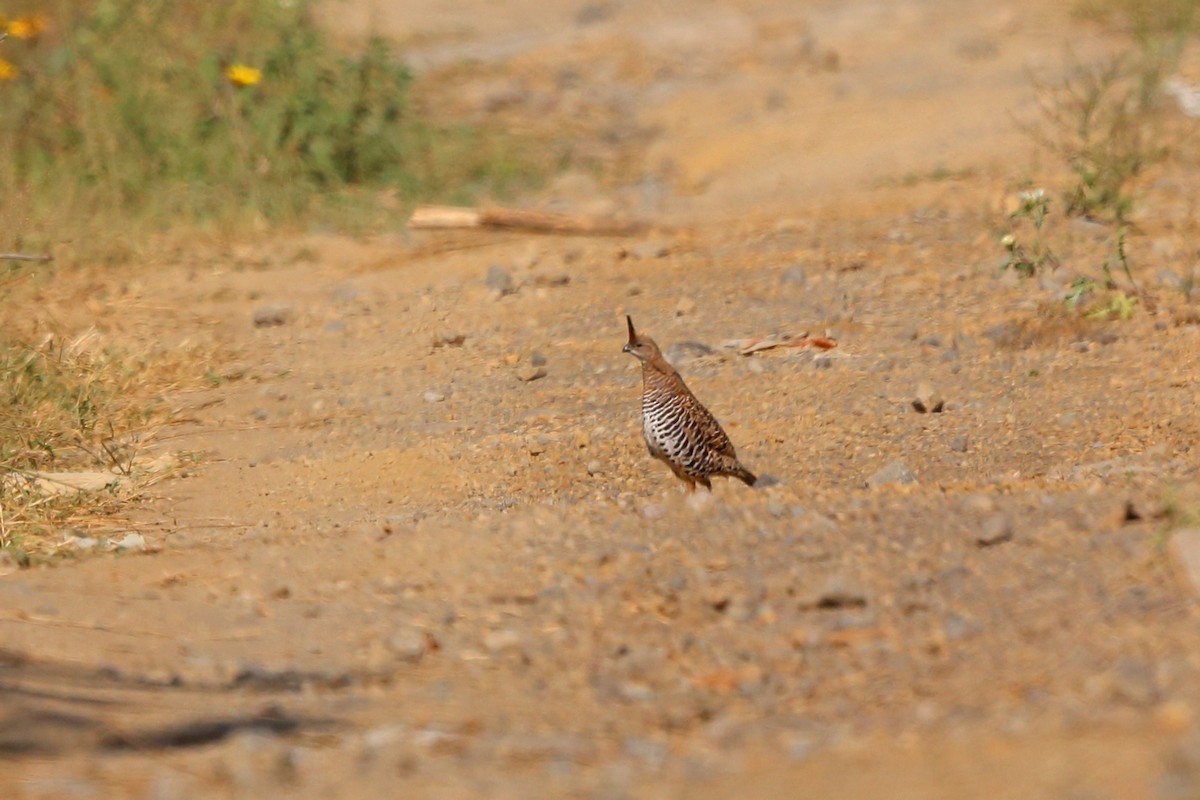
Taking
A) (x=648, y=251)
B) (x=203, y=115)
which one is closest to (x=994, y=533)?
(x=648, y=251)

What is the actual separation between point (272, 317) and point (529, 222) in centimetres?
194

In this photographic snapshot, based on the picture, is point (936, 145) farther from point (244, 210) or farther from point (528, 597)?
point (528, 597)

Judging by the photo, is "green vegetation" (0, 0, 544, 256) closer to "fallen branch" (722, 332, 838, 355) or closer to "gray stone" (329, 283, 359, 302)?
"gray stone" (329, 283, 359, 302)

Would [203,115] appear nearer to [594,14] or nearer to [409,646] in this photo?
[409,646]

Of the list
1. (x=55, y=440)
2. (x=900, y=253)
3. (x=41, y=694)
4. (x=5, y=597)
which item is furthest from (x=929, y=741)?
Result: (x=900, y=253)

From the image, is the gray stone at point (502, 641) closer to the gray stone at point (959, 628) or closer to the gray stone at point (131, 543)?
the gray stone at point (959, 628)

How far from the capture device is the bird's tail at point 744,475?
6023 mm

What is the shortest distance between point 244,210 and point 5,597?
19.8ft

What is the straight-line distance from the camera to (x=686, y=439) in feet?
19.4

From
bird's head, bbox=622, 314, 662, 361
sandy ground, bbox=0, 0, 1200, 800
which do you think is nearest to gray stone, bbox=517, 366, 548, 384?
sandy ground, bbox=0, 0, 1200, 800

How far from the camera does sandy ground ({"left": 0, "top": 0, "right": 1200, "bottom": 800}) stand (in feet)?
11.5

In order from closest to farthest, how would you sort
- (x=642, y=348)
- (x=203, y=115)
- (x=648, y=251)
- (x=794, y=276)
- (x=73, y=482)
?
1. (x=73, y=482)
2. (x=642, y=348)
3. (x=794, y=276)
4. (x=648, y=251)
5. (x=203, y=115)

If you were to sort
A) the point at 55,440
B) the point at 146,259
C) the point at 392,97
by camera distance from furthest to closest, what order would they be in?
the point at 392,97 → the point at 146,259 → the point at 55,440

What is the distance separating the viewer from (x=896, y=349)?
7.59 meters
